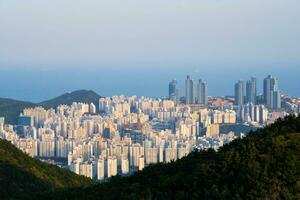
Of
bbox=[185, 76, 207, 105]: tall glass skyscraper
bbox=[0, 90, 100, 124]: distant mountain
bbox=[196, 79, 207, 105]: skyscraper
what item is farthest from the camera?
bbox=[185, 76, 207, 105]: tall glass skyscraper

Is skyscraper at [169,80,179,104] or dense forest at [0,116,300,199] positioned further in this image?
skyscraper at [169,80,179,104]

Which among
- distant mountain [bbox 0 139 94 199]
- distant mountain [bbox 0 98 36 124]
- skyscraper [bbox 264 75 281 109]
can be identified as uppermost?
skyscraper [bbox 264 75 281 109]

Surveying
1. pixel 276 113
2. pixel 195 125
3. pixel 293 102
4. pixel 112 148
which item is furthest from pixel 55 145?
pixel 293 102

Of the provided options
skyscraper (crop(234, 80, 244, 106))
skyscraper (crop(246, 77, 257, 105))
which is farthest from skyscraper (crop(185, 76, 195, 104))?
skyscraper (crop(246, 77, 257, 105))

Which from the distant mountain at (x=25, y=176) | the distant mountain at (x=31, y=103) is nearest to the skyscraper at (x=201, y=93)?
the distant mountain at (x=31, y=103)

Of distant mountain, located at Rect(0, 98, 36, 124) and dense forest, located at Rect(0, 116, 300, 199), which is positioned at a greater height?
distant mountain, located at Rect(0, 98, 36, 124)

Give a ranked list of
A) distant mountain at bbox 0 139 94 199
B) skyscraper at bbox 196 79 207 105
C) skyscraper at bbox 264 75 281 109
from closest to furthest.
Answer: distant mountain at bbox 0 139 94 199, skyscraper at bbox 264 75 281 109, skyscraper at bbox 196 79 207 105

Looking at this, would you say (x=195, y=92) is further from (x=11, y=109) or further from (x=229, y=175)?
(x=229, y=175)

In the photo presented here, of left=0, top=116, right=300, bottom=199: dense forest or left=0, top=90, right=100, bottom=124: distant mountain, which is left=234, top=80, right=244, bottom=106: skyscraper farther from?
left=0, top=116, right=300, bottom=199: dense forest
